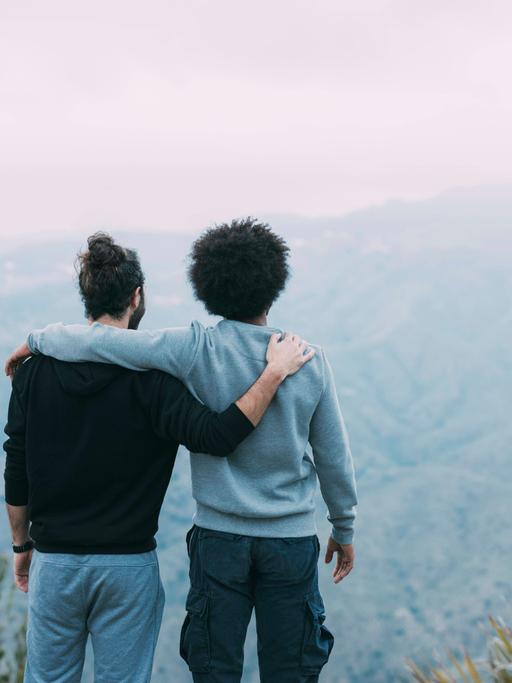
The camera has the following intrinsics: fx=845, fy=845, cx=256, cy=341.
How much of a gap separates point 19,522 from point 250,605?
62cm

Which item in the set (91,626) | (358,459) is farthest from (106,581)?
(358,459)

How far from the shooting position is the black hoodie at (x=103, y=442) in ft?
6.19

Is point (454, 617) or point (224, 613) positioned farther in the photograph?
point (454, 617)

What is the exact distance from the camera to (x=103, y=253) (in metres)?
1.96

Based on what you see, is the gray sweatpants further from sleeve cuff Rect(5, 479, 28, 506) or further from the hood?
the hood

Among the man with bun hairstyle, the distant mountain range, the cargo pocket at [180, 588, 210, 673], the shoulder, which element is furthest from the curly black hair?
the distant mountain range

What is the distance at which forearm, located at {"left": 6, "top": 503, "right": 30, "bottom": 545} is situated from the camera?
2115 mm

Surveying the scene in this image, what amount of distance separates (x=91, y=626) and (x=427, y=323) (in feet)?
306

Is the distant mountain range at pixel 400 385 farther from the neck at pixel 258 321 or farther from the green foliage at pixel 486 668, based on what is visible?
the neck at pixel 258 321

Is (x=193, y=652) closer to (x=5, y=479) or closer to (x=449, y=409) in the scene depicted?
(x=5, y=479)

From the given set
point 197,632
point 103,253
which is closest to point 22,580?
point 197,632

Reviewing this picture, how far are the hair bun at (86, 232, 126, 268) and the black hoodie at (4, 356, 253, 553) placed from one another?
0.79ft

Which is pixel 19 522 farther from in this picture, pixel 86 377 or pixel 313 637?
pixel 313 637

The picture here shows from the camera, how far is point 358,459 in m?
73.9
